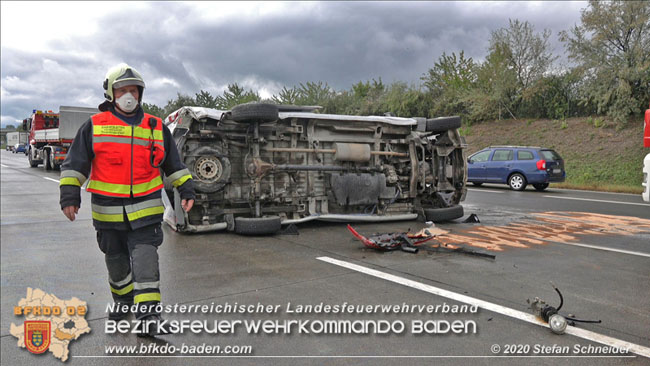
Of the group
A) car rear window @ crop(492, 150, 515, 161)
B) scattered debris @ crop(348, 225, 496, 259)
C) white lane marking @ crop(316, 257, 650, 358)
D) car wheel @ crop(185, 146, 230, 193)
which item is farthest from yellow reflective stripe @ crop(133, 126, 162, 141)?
car rear window @ crop(492, 150, 515, 161)

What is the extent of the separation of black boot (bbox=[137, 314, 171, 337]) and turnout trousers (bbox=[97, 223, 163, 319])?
0.14 feet

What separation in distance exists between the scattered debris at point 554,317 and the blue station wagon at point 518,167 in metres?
12.9

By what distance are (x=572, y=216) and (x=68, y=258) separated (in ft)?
28.7

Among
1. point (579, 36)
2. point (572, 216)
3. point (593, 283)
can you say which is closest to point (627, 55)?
point (579, 36)

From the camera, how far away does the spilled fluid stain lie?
6625 millimetres

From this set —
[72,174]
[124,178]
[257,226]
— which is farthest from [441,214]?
[72,174]

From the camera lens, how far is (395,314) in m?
3.73

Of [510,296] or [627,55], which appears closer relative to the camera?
[510,296]

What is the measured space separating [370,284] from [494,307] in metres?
1.14

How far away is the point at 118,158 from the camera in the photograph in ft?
10.9

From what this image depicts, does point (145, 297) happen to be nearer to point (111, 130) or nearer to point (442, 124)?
point (111, 130)

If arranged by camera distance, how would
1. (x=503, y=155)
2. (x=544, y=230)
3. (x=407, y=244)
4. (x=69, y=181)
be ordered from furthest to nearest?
(x=503, y=155), (x=544, y=230), (x=407, y=244), (x=69, y=181)

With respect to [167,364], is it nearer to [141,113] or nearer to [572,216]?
[141,113]

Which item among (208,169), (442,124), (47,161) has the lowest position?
(208,169)
